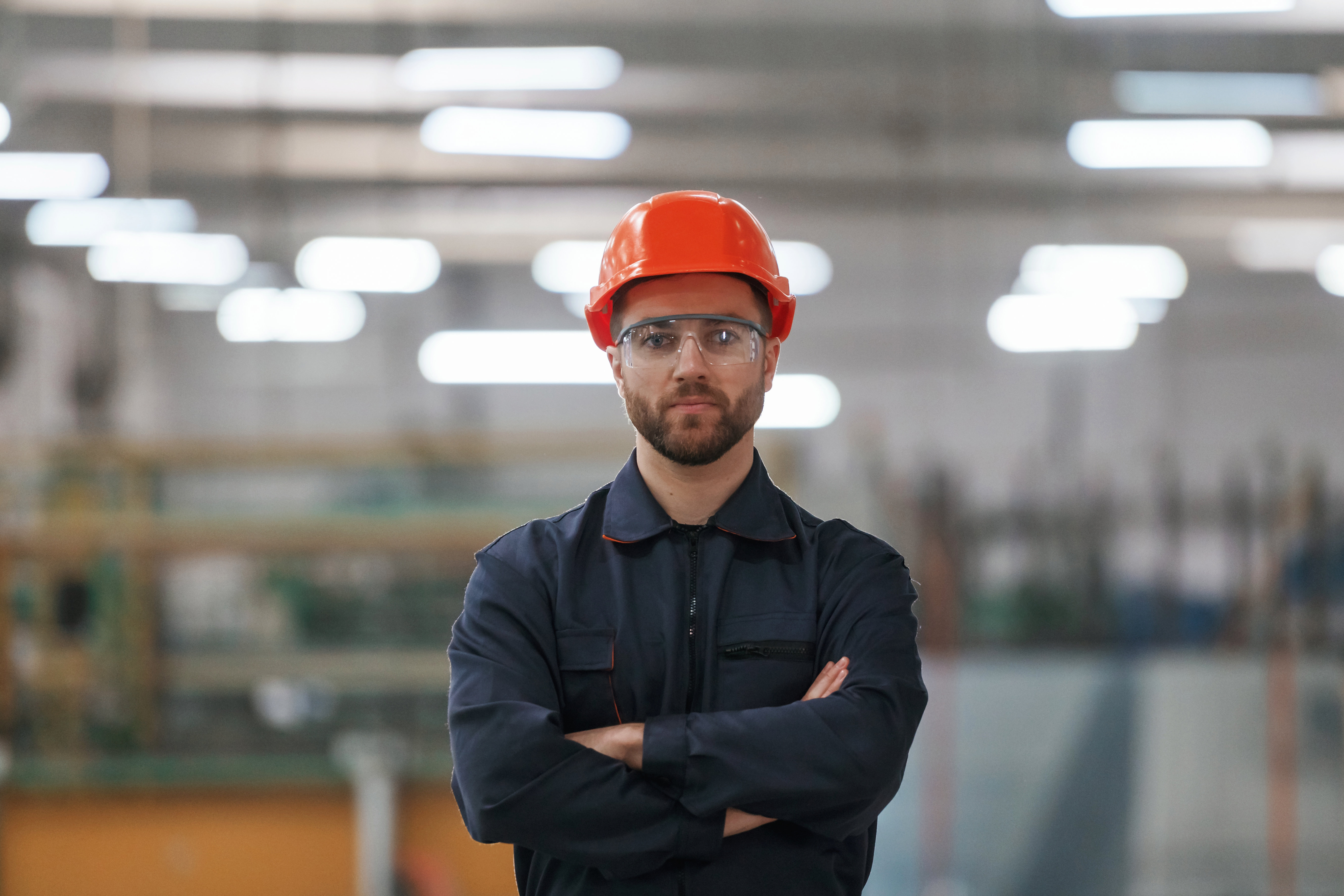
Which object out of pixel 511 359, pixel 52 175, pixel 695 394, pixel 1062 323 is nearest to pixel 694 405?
pixel 695 394

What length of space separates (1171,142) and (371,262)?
3.24 m

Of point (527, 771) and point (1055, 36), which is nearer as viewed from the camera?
point (527, 771)

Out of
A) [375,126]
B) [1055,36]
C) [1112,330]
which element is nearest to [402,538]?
[375,126]

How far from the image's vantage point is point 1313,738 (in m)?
4.12

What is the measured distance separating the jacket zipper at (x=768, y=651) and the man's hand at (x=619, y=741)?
146 millimetres

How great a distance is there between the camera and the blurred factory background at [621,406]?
412 centimetres

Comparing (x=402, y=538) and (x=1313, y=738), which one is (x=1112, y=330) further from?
(x=402, y=538)

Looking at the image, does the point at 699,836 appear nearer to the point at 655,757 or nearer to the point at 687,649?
the point at 655,757

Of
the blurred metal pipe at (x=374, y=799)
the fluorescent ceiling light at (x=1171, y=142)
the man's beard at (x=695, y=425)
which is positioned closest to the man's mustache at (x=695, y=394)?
the man's beard at (x=695, y=425)

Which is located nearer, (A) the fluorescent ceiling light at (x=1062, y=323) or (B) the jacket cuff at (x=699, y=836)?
(B) the jacket cuff at (x=699, y=836)

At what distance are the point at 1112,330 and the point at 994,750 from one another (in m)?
1.73

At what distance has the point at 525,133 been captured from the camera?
4207 mm

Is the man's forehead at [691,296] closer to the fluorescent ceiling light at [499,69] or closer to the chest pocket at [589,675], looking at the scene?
the chest pocket at [589,675]

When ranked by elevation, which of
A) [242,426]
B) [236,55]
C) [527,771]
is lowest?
[527,771]
